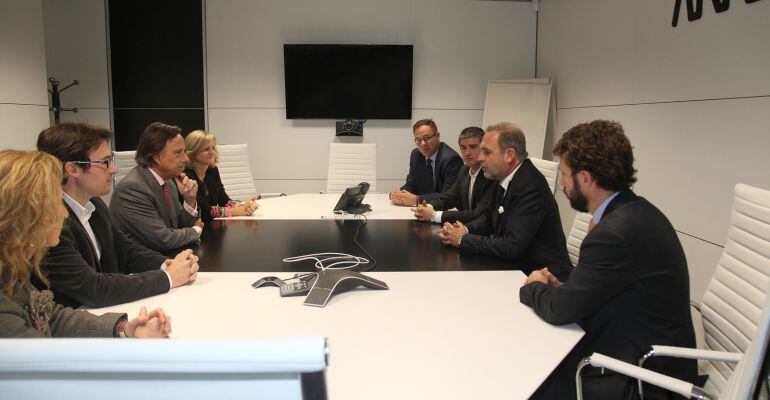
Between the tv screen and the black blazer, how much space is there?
7.56 ft

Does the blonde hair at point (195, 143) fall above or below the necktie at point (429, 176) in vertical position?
above

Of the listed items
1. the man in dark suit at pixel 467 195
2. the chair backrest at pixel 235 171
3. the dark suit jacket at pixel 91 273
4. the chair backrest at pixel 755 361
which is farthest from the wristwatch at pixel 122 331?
the chair backrest at pixel 235 171

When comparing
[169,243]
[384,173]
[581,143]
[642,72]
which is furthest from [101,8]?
[581,143]

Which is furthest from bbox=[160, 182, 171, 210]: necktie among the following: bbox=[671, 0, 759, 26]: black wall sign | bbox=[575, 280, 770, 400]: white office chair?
bbox=[671, 0, 759, 26]: black wall sign

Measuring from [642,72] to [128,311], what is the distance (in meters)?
3.84

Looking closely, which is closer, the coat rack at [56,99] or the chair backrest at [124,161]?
the chair backrest at [124,161]

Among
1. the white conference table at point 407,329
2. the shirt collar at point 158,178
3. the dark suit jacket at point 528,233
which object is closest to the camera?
the white conference table at point 407,329

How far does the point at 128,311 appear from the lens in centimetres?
174

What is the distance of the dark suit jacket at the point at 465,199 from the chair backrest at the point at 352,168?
1315mm

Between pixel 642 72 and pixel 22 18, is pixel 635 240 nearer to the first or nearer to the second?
pixel 642 72

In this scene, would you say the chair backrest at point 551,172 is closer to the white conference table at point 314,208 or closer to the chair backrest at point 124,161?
the white conference table at point 314,208

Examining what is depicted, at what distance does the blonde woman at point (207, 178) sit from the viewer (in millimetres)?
3609

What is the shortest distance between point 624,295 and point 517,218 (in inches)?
34.8

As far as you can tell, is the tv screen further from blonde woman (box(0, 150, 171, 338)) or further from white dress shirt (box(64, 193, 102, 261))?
blonde woman (box(0, 150, 171, 338))
